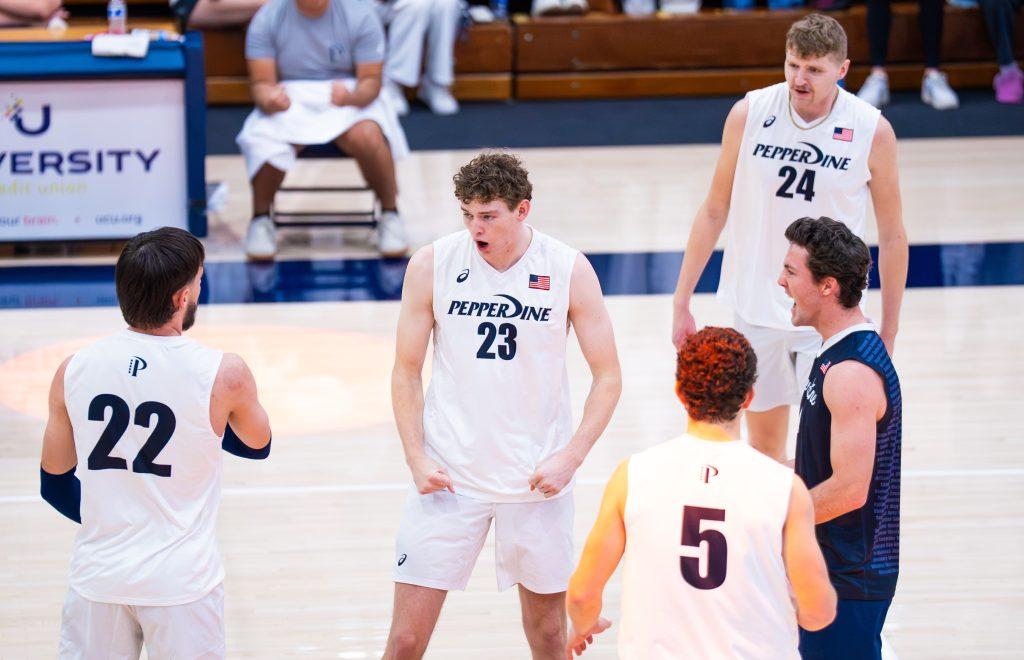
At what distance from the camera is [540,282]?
127 inches

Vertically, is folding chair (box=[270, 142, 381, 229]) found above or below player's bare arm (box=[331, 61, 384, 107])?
below

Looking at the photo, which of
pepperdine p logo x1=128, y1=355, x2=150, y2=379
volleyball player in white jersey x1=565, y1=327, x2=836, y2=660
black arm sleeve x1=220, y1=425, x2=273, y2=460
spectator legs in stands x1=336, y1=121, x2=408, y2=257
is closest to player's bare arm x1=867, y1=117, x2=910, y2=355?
Result: volleyball player in white jersey x1=565, y1=327, x2=836, y2=660

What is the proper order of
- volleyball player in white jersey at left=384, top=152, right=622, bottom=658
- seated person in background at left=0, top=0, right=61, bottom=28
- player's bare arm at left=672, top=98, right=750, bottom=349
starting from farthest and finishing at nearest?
seated person in background at left=0, top=0, right=61, bottom=28 < player's bare arm at left=672, top=98, right=750, bottom=349 < volleyball player in white jersey at left=384, top=152, right=622, bottom=658

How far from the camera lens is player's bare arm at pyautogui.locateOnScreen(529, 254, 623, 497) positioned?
3.17 m

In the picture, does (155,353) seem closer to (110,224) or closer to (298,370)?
(298,370)

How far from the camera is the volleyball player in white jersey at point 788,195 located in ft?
13.0

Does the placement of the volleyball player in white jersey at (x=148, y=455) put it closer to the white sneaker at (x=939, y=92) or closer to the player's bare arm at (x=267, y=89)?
the player's bare arm at (x=267, y=89)

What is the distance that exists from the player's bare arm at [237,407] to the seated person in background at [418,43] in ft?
27.1

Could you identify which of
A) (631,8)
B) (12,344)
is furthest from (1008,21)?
(12,344)

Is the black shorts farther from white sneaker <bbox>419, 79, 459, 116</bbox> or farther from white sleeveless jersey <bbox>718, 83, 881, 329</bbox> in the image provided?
white sneaker <bbox>419, 79, 459, 116</bbox>

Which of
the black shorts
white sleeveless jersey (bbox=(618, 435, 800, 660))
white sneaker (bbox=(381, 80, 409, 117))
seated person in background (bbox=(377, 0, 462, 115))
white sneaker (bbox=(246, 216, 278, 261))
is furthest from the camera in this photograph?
white sneaker (bbox=(381, 80, 409, 117))

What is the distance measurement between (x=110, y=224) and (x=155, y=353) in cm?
534

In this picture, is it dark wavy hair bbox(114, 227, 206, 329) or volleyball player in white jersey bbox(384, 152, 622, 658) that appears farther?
volleyball player in white jersey bbox(384, 152, 622, 658)

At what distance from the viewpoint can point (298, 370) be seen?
19.9 ft
